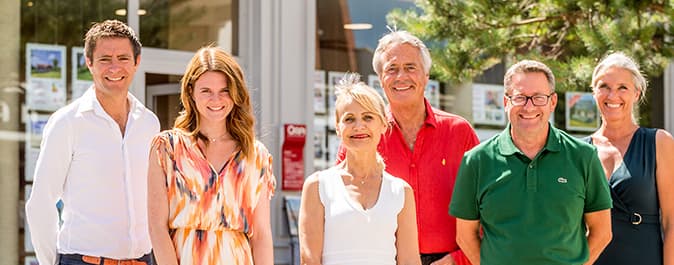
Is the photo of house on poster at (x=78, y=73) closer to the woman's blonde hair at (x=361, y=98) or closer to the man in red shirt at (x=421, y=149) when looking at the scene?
the man in red shirt at (x=421, y=149)

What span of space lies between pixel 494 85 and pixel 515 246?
5055mm

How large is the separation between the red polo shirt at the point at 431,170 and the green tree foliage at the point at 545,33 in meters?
1.67

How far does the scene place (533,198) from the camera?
3703 mm

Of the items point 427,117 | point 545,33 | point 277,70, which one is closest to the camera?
point 427,117

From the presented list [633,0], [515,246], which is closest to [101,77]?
[515,246]

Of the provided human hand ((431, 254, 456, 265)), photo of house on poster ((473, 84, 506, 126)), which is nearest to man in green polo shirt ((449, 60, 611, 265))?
human hand ((431, 254, 456, 265))

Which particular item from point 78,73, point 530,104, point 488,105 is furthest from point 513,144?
point 488,105

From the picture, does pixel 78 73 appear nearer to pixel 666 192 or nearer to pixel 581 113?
pixel 666 192

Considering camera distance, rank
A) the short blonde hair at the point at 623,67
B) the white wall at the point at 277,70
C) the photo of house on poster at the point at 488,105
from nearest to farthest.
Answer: the short blonde hair at the point at 623,67 → the white wall at the point at 277,70 → the photo of house on poster at the point at 488,105

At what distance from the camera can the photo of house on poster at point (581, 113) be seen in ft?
29.1

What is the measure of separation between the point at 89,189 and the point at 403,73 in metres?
1.29

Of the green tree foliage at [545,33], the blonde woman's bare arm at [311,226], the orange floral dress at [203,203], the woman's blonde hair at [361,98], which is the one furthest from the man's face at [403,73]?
the green tree foliage at [545,33]

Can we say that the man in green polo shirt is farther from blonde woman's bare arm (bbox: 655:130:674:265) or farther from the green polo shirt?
blonde woman's bare arm (bbox: 655:130:674:265)

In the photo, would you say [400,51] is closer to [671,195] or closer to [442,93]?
[671,195]
